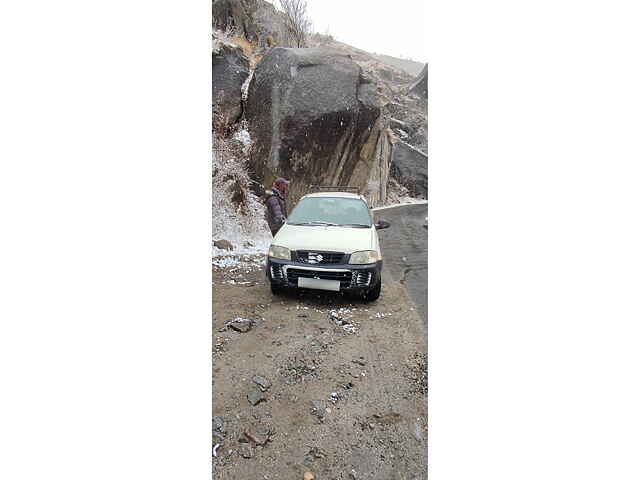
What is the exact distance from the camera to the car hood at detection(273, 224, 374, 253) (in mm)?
2430

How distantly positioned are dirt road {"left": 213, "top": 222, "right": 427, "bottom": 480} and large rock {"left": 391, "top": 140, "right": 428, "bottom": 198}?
78 centimetres

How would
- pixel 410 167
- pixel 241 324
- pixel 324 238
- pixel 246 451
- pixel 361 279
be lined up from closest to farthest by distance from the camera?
1. pixel 246 451
2. pixel 241 324
3. pixel 361 279
4. pixel 324 238
5. pixel 410 167

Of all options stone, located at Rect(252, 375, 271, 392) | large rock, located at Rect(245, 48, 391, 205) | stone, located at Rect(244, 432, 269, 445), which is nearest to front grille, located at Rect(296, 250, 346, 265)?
large rock, located at Rect(245, 48, 391, 205)

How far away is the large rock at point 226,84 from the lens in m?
2.59

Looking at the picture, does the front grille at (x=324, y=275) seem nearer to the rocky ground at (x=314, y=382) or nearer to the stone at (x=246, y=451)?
the rocky ground at (x=314, y=382)

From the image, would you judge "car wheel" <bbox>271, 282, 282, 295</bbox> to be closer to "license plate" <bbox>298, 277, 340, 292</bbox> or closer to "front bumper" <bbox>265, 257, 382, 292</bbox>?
"front bumper" <bbox>265, 257, 382, 292</bbox>

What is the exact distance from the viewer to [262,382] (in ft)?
6.72

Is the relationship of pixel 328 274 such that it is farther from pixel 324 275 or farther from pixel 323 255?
pixel 323 255

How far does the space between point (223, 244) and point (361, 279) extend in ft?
3.21

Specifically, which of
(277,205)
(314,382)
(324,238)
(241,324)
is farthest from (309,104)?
(314,382)

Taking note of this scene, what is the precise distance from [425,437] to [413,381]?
30cm

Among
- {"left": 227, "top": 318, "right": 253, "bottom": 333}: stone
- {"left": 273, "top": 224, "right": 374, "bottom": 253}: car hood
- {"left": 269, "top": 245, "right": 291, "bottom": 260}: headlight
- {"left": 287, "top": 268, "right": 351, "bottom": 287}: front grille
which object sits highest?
{"left": 273, "top": 224, "right": 374, "bottom": 253}: car hood

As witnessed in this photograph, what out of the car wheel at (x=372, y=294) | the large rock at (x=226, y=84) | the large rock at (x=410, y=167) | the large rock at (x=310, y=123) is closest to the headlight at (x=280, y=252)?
the large rock at (x=310, y=123)
